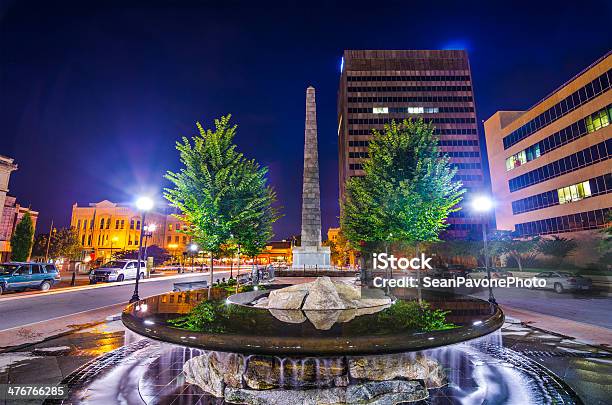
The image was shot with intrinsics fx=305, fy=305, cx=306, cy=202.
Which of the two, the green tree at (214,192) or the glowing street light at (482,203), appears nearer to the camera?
the green tree at (214,192)

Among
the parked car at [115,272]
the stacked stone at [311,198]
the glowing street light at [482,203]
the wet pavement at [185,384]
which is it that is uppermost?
the stacked stone at [311,198]

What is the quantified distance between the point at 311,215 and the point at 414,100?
60916 millimetres

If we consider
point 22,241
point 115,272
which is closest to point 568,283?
point 115,272

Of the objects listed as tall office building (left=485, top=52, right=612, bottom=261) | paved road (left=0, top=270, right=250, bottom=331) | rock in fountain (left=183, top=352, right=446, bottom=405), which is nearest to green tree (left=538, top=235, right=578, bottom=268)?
tall office building (left=485, top=52, right=612, bottom=261)

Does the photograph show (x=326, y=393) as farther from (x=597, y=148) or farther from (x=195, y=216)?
(x=597, y=148)

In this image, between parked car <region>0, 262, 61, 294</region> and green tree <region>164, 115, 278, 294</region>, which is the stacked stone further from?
green tree <region>164, 115, 278, 294</region>

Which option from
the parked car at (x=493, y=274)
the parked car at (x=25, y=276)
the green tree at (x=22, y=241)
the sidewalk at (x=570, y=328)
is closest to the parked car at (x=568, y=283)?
the parked car at (x=493, y=274)

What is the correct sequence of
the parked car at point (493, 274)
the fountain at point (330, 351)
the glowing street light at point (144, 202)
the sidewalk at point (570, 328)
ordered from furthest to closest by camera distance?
the parked car at point (493, 274) → the glowing street light at point (144, 202) → the sidewalk at point (570, 328) → the fountain at point (330, 351)

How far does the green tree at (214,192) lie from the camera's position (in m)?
10.9

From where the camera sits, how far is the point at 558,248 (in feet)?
120

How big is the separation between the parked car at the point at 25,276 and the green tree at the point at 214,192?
15702mm

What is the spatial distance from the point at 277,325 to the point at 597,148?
4707 cm

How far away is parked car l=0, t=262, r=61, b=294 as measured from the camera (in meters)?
18.9

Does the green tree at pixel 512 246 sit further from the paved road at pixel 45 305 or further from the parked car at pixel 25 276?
the parked car at pixel 25 276
